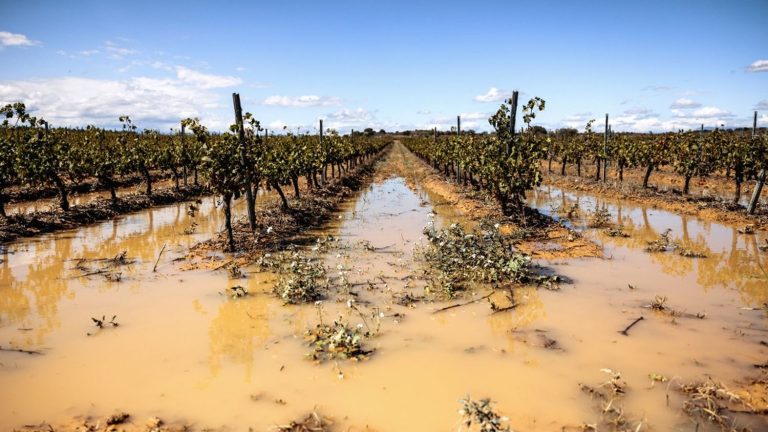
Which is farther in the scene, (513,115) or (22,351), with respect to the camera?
(513,115)

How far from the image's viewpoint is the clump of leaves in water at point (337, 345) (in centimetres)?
647

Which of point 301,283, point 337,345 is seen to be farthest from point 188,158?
point 337,345

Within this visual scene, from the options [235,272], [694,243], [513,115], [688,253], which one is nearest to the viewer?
[235,272]

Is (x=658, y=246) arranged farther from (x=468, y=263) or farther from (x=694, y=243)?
(x=468, y=263)

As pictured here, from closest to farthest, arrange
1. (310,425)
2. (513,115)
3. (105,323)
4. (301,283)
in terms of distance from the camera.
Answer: (310,425) < (105,323) < (301,283) < (513,115)

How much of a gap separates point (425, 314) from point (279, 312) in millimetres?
2789

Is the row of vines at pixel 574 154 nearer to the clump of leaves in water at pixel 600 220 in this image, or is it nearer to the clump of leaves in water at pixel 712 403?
the clump of leaves in water at pixel 600 220

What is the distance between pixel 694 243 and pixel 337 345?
1202 cm

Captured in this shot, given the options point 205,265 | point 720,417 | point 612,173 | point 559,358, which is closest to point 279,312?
point 205,265


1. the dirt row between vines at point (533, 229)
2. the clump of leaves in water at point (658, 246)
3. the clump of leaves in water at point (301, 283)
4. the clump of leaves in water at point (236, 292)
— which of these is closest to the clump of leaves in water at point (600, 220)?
the dirt row between vines at point (533, 229)

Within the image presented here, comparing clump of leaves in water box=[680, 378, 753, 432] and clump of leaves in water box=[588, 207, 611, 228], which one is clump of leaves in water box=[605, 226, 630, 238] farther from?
clump of leaves in water box=[680, 378, 753, 432]

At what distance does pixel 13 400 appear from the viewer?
548cm

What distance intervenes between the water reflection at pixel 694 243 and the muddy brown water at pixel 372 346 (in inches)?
3.4

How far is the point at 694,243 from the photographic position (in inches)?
512
